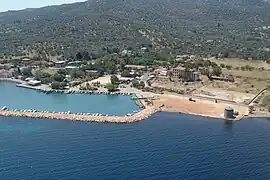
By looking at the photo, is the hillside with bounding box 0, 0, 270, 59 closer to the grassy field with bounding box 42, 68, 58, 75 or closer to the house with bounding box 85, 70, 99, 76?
the grassy field with bounding box 42, 68, 58, 75

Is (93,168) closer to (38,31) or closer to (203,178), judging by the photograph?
(203,178)

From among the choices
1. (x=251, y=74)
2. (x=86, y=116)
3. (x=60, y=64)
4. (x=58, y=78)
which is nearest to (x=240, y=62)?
(x=251, y=74)

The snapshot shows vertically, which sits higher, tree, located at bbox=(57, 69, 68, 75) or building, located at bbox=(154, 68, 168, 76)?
tree, located at bbox=(57, 69, 68, 75)

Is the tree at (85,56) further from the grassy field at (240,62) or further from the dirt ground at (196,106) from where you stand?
the dirt ground at (196,106)

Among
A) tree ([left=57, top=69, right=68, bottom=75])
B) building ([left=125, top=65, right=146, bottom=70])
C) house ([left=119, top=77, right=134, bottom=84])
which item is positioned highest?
tree ([left=57, top=69, right=68, bottom=75])

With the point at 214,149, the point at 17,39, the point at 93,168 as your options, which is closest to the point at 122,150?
the point at 93,168

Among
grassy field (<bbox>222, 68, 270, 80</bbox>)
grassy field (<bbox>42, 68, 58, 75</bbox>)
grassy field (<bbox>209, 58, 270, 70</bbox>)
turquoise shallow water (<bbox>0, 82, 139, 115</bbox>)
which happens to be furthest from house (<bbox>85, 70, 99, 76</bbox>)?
grassy field (<bbox>209, 58, 270, 70</bbox>)

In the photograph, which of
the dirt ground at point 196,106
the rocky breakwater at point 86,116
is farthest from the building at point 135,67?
the rocky breakwater at point 86,116
